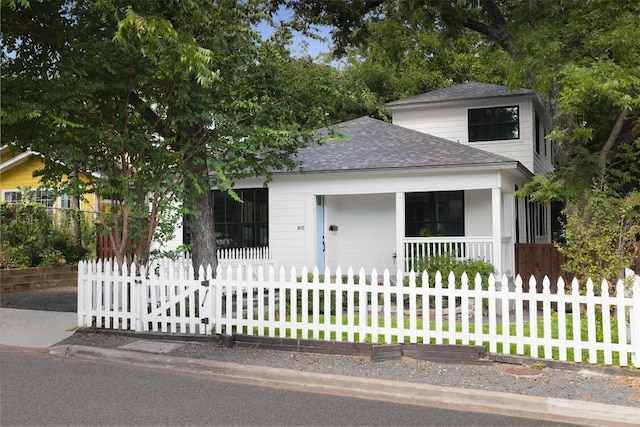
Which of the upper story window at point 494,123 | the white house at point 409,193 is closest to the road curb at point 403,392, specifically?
the white house at point 409,193

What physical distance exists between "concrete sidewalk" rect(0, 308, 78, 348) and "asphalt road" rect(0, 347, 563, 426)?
1674mm

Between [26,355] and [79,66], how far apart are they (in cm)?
417

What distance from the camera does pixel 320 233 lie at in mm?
15516

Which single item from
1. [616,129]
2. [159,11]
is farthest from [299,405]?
[616,129]

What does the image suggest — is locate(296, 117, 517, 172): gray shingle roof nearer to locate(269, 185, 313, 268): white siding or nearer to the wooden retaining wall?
locate(269, 185, 313, 268): white siding

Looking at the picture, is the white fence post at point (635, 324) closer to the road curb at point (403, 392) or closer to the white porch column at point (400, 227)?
the road curb at point (403, 392)

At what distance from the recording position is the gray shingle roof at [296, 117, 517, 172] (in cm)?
1321

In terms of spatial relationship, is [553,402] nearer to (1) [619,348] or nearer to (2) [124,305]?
(1) [619,348]

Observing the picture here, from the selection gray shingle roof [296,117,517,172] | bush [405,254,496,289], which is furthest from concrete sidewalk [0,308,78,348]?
bush [405,254,496,289]

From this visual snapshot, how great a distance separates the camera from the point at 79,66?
27.1 ft

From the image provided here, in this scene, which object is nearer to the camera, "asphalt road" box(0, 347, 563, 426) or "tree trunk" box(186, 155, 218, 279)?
"asphalt road" box(0, 347, 563, 426)

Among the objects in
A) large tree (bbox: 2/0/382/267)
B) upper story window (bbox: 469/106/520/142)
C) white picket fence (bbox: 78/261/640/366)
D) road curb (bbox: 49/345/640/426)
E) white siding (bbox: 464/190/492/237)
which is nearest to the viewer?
road curb (bbox: 49/345/640/426)

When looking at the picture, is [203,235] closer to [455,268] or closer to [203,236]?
[203,236]

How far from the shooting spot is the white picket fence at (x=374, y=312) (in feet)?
21.7
